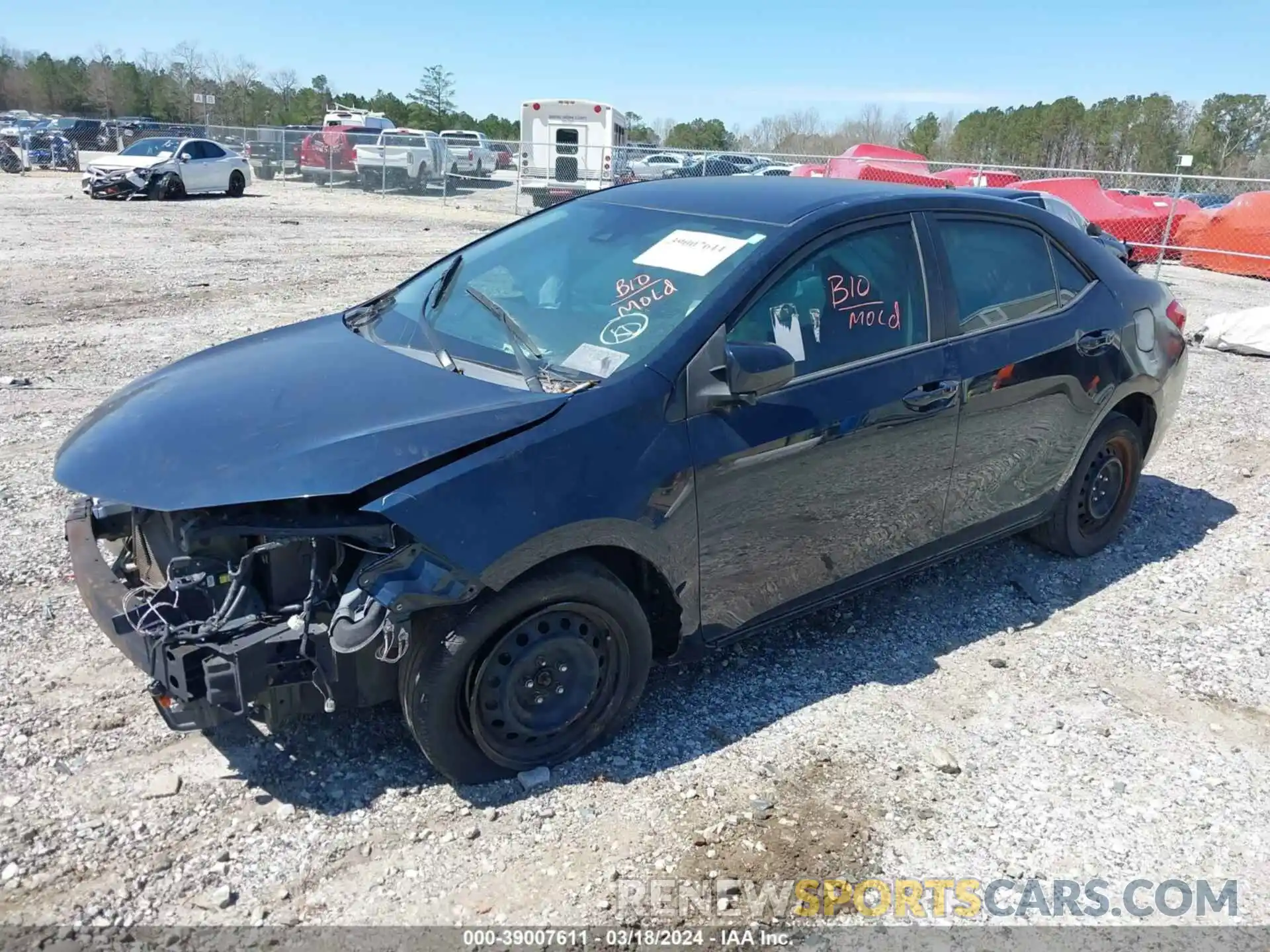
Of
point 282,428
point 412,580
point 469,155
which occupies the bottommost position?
point 412,580

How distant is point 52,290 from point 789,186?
1008 cm

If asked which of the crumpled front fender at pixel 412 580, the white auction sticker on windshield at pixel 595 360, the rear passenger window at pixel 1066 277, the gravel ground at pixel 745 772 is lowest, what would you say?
the gravel ground at pixel 745 772

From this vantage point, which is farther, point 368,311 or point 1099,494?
point 1099,494

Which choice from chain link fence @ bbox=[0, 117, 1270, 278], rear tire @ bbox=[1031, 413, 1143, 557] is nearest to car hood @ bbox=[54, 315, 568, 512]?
rear tire @ bbox=[1031, 413, 1143, 557]

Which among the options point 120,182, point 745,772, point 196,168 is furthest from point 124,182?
point 745,772

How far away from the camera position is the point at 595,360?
3260 millimetres

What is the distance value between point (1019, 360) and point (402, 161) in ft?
91.3

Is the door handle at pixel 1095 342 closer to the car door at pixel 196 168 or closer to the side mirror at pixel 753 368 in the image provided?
the side mirror at pixel 753 368

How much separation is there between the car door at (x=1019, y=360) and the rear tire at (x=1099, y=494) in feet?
0.78

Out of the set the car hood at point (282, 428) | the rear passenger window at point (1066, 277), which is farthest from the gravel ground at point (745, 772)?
the rear passenger window at point (1066, 277)

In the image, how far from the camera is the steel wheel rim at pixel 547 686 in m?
3.01

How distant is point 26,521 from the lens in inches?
193

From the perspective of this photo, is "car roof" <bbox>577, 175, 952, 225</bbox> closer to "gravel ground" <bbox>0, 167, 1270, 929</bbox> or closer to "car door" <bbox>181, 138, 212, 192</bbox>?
"gravel ground" <bbox>0, 167, 1270, 929</bbox>

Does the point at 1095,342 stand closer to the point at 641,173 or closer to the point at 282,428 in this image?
the point at 282,428
